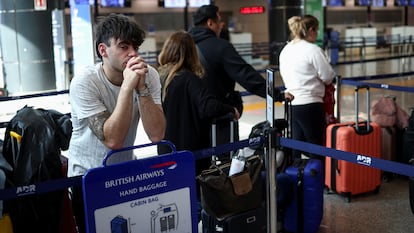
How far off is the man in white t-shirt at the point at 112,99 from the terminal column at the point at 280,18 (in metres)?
15.6

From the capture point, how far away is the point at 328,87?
5.16 m

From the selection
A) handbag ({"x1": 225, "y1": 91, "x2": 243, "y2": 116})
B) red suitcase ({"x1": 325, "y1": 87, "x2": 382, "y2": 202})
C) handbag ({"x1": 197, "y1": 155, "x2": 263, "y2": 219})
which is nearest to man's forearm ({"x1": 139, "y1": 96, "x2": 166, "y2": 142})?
handbag ({"x1": 197, "y1": 155, "x2": 263, "y2": 219})

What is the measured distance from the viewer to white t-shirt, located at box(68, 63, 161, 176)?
2.41 m

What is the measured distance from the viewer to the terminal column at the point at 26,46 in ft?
37.6

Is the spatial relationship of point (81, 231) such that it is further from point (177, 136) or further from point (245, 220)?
point (177, 136)

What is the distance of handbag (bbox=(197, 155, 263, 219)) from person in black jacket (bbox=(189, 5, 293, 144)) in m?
1.00

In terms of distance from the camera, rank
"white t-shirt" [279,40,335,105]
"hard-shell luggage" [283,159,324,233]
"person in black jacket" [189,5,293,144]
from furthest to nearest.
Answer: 1. "white t-shirt" [279,40,335,105]
2. "person in black jacket" [189,5,293,144]
3. "hard-shell luggage" [283,159,324,233]

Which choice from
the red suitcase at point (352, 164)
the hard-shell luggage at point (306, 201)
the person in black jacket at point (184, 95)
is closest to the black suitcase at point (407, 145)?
the red suitcase at point (352, 164)

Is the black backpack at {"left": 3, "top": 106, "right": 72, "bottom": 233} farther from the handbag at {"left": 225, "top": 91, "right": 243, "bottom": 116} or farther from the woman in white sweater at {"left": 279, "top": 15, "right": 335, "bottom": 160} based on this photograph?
the woman in white sweater at {"left": 279, "top": 15, "right": 335, "bottom": 160}

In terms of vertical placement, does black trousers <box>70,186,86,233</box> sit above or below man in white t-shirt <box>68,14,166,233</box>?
below

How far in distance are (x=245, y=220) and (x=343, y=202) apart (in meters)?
1.84

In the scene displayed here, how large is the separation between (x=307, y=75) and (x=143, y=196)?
2896mm

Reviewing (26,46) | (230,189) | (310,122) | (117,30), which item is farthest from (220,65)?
(26,46)

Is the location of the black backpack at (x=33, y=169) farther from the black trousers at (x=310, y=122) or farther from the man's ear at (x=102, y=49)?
the black trousers at (x=310, y=122)
